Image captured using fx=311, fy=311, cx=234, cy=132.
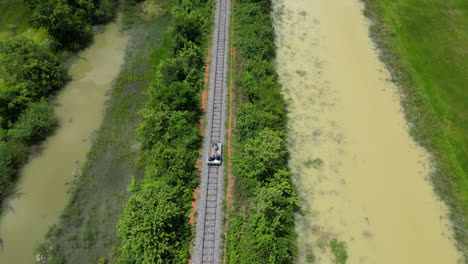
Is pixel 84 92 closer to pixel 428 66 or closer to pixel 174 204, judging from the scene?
pixel 174 204

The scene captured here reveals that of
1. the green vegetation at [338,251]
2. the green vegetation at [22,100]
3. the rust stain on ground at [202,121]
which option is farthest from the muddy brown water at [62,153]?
the green vegetation at [338,251]

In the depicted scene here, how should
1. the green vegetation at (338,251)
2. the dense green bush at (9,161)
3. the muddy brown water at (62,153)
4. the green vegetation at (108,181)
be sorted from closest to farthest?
the green vegetation at (338,251) < the green vegetation at (108,181) < the muddy brown water at (62,153) < the dense green bush at (9,161)

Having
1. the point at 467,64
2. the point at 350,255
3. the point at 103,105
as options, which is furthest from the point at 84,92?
the point at 467,64

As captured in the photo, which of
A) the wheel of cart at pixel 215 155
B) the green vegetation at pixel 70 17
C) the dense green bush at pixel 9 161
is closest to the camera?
the dense green bush at pixel 9 161

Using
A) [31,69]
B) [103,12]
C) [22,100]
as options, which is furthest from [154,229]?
[103,12]

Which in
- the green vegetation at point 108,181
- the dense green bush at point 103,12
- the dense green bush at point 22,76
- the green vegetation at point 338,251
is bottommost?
the green vegetation at point 338,251

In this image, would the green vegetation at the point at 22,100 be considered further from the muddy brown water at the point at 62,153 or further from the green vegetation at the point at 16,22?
the green vegetation at the point at 16,22

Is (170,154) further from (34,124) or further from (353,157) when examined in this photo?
(353,157)
